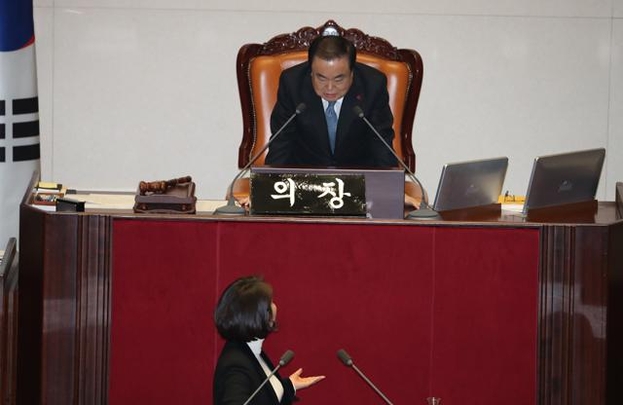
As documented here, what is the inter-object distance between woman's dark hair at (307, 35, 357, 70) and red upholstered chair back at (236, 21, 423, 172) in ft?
1.46

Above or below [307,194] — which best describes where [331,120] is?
above

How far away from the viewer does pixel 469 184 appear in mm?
4312

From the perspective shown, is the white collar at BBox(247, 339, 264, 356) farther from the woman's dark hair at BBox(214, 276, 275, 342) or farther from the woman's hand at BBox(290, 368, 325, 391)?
the woman's hand at BBox(290, 368, 325, 391)

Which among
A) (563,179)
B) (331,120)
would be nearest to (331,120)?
(331,120)

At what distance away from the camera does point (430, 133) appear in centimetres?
673

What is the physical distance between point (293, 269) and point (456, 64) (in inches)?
117

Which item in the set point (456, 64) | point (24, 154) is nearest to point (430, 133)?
point (456, 64)

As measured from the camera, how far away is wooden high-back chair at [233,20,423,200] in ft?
17.8

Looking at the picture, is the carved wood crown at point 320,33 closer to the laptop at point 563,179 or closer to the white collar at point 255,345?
the laptop at point 563,179

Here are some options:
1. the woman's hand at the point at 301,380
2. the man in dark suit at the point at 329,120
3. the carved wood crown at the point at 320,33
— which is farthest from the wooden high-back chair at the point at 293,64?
the woman's hand at the point at 301,380

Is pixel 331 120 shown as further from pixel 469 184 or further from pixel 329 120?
pixel 469 184

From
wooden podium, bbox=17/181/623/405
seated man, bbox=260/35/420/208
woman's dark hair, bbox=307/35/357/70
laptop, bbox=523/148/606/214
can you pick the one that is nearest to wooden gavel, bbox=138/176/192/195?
wooden podium, bbox=17/181/623/405

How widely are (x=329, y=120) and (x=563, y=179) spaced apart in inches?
45.6

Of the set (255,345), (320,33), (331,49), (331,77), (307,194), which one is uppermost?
(320,33)
